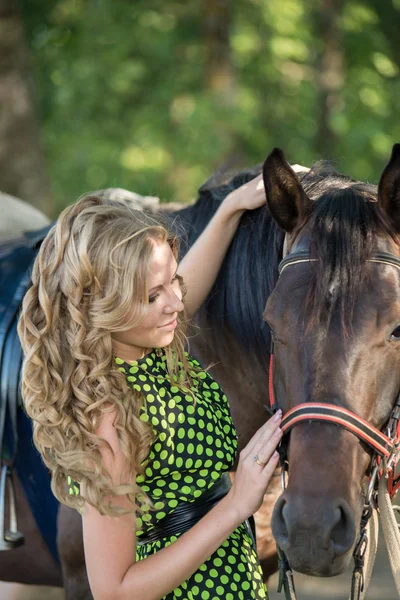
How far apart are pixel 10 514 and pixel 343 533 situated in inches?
60.0

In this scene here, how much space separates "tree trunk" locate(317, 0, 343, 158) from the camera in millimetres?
9227

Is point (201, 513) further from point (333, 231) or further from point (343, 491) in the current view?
point (333, 231)

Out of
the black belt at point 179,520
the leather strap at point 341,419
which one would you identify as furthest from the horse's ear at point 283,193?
the black belt at point 179,520

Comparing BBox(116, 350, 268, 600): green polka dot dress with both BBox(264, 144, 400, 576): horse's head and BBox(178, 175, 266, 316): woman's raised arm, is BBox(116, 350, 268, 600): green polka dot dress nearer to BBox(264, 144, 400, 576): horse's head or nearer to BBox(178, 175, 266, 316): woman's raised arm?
BBox(264, 144, 400, 576): horse's head

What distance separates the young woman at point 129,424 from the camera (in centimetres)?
170

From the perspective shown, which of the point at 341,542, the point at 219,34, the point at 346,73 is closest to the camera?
the point at 341,542

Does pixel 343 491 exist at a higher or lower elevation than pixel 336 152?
higher

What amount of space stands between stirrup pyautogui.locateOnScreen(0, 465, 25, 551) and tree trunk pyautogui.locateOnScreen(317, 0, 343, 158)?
7213mm

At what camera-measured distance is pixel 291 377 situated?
184 centimetres

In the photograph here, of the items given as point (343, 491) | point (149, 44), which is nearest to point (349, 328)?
point (343, 491)

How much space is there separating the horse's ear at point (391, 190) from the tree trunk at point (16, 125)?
14.4ft

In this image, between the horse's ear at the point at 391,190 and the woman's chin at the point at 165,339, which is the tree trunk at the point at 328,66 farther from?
the woman's chin at the point at 165,339

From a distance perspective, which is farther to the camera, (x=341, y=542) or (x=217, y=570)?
(x=217, y=570)

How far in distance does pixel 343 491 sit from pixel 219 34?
783cm
